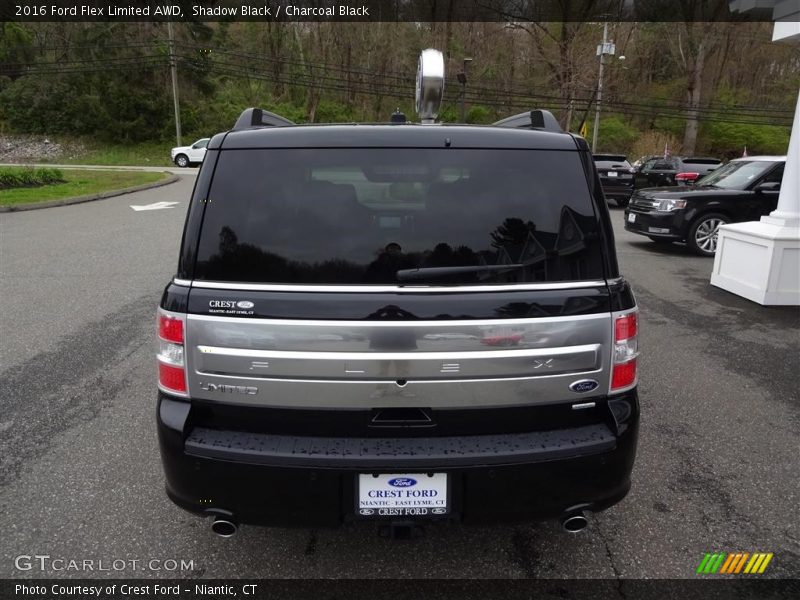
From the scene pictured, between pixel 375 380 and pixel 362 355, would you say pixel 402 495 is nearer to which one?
pixel 375 380

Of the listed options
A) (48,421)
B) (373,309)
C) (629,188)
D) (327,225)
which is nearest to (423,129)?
(327,225)

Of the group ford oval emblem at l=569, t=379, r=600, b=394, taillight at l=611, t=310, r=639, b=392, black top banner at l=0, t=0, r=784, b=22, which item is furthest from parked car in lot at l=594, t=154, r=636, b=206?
black top banner at l=0, t=0, r=784, b=22

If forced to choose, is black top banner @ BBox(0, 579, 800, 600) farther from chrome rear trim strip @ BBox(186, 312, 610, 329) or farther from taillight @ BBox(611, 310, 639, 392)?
chrome rear trim strip @ BBox(186, 312, 610, 329)

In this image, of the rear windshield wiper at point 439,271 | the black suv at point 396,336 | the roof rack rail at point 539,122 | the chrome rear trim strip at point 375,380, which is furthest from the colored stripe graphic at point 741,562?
the roof rack rail at point 539,122

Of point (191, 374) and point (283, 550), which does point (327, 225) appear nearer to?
point (191, 374)

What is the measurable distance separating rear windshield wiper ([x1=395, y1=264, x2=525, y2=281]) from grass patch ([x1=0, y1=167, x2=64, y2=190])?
18.2m

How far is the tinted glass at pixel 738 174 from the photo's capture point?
1035 cm

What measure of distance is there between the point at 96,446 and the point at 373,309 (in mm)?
2481

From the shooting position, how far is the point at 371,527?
2.76m

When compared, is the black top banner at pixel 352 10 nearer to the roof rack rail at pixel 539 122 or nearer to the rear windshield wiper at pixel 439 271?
the roof rack rail at pixel 539 122

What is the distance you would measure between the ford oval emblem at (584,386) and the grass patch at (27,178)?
18.6 meters

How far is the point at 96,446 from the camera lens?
138 inches

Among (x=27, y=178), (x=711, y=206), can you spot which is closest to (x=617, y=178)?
(x=711, y=206)

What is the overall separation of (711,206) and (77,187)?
17.3m
